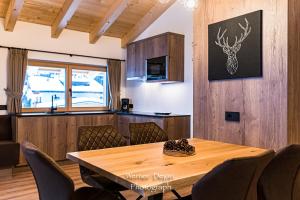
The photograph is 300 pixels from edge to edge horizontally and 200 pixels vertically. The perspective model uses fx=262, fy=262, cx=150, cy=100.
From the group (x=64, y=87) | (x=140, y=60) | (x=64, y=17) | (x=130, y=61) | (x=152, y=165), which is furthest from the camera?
(x=130, y=61)

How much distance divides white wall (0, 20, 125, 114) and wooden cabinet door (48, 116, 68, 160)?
0.91 m

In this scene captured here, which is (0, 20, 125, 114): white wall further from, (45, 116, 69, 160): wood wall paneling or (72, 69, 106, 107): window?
(45, 116, 69, 160): wood wall paneling

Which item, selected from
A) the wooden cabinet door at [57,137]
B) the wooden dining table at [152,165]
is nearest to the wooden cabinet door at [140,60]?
the wooden cabinet door at [57,137]

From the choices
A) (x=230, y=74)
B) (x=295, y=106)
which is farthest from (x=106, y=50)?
(x=295, y=106)

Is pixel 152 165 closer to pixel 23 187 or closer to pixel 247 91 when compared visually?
pixel 247 91

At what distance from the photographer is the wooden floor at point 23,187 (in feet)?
10.0

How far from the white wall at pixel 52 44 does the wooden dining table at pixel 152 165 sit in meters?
3.35

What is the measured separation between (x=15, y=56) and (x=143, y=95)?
247cm

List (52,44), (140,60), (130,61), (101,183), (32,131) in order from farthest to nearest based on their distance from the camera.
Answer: (130,61)
(140,60)
(52,44)
(32,131)
(101,183)

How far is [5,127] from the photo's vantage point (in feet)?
14.1

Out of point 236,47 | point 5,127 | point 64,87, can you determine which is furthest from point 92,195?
point 64,87

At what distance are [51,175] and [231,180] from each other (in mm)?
952

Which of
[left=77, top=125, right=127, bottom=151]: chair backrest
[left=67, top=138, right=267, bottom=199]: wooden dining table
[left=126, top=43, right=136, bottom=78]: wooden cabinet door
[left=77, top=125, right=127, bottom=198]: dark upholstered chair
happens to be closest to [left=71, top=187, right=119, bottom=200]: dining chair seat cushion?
[left=67, top=138, right=267, bottom=199]: wooden dining table

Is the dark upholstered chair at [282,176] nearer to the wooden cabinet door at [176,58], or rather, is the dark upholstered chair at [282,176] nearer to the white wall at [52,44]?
the wooden cabinet door at [176,58]
